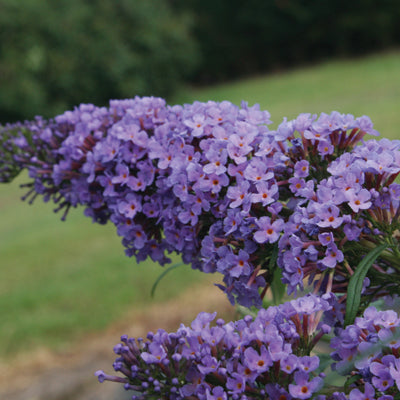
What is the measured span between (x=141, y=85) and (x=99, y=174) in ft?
45.3

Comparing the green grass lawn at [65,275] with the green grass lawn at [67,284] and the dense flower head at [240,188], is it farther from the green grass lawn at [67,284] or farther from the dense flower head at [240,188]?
the dense flower head at [240,188]

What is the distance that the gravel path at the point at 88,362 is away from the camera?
3.71 metres

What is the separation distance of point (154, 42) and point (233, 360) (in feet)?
48.8

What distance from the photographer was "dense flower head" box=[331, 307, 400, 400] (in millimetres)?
707

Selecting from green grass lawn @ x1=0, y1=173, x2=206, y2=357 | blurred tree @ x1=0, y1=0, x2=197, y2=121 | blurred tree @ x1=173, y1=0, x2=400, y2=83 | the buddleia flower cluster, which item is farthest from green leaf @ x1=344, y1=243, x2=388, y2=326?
blurred tree @ x1=173, y1=0, x2=400, y2=83

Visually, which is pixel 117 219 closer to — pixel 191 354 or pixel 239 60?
pixel 191 354

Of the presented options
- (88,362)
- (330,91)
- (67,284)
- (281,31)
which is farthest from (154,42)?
(88,362)

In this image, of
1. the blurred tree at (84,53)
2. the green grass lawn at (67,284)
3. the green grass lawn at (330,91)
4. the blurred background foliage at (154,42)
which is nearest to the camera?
the green grass lawn at (67,284)

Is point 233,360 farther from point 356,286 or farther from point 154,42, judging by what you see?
point 154,42

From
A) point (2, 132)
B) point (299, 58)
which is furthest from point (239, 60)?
point (2, 132)

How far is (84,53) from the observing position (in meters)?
14.0

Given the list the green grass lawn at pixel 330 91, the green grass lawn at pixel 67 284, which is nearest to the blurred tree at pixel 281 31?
the green grass lawn at pixel 330 91

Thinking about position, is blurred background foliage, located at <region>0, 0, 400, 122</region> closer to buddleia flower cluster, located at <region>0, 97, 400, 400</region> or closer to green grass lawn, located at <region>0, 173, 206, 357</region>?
green grass lawn, located at <region>0, 173, 206, 357</region>

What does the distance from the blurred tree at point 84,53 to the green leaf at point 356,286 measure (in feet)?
41.2
